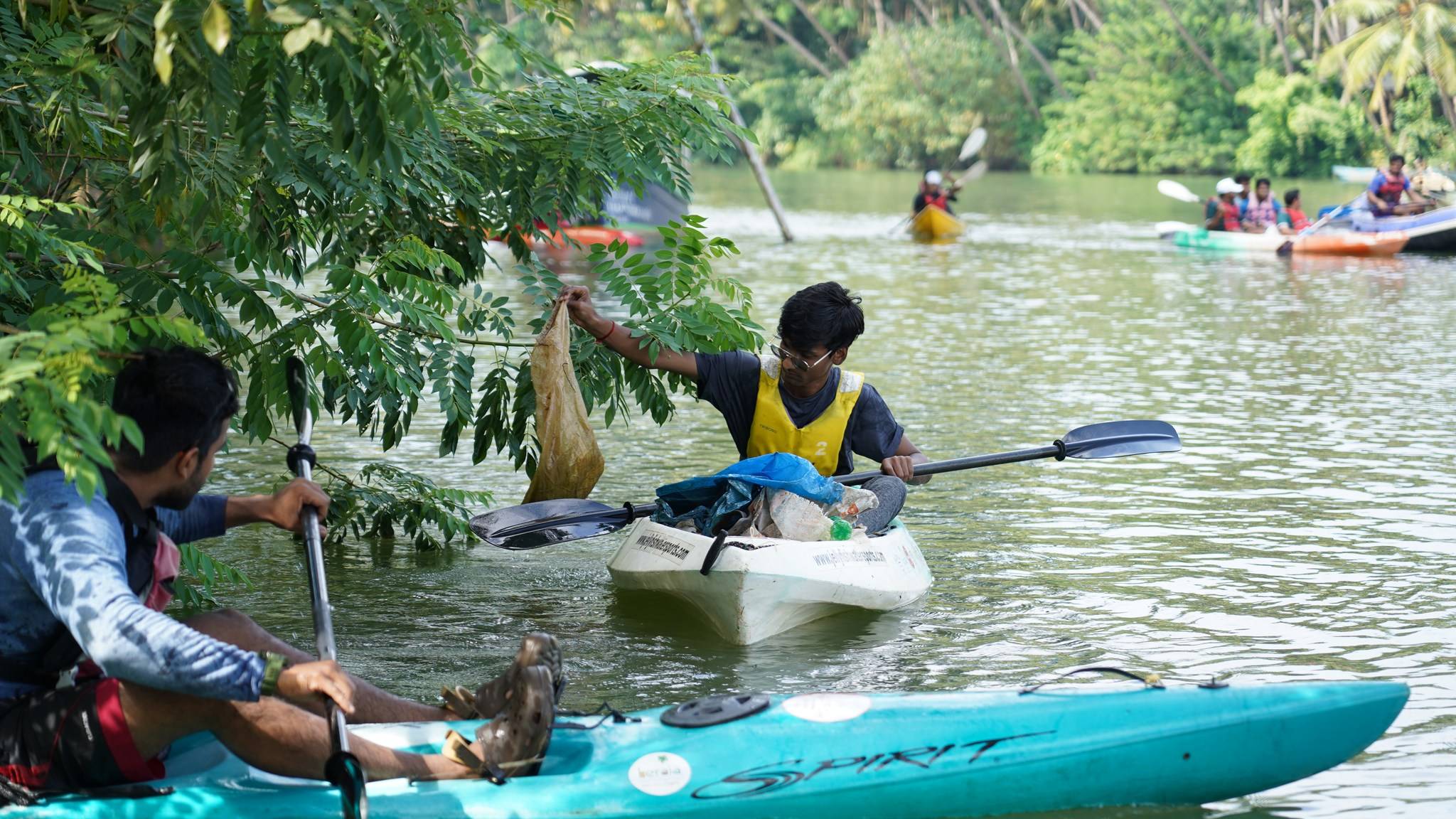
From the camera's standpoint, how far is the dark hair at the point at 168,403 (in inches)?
141

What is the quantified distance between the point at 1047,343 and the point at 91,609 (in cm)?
1203

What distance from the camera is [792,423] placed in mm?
6391

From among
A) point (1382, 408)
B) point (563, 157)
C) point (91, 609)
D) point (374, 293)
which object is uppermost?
point (563, 157)

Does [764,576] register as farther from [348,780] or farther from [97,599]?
[97,599]

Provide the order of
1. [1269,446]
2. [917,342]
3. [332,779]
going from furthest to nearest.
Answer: [917,342], [1269,446], [332,779]

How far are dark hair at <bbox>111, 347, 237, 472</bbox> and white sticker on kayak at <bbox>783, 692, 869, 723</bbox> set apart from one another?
1.54 m

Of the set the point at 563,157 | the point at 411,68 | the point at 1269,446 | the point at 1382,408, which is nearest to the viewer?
the point at 411,68

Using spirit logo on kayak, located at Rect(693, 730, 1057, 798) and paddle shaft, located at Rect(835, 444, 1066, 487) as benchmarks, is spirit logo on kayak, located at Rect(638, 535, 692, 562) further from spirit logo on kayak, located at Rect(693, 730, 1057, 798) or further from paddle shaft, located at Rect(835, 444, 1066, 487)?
spirit logo on kayak, located at Rect(693, 730, 1057, 798)

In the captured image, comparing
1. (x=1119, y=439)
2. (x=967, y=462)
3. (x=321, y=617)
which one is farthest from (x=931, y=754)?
(x=1119, y=439)

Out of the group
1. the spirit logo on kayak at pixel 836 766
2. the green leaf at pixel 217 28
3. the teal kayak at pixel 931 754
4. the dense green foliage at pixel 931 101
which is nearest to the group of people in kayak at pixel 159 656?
the teal kayak at pixel 931 754

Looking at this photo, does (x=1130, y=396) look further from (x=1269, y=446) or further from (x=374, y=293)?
(x=374, y=293)

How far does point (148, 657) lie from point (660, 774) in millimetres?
1226

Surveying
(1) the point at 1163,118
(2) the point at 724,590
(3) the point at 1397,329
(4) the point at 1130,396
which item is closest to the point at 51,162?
(2) the point at 724,590

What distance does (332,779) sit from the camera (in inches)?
143
